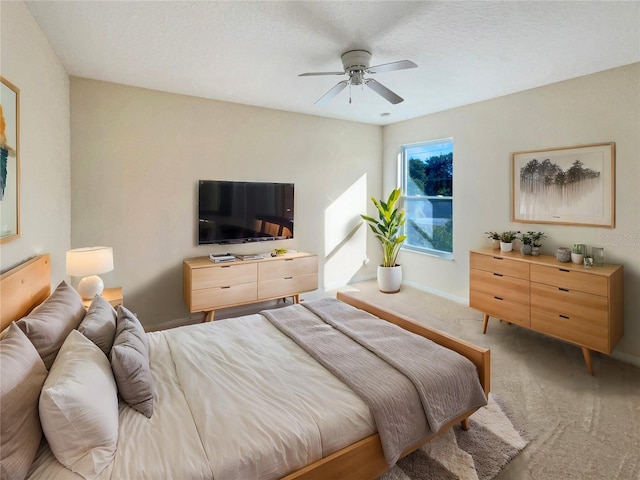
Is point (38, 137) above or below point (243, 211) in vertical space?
above

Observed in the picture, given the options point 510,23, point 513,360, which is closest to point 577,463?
point 513,360

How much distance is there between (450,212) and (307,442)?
12.9 feet

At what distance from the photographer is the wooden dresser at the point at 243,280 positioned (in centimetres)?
349

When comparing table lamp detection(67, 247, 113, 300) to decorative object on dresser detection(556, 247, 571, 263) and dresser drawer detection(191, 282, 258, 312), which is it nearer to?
dresser drawer detection(191, 282, 258, 312)

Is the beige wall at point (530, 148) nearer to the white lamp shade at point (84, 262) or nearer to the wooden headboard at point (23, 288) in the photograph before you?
the white lamp shade at point (84, 262)

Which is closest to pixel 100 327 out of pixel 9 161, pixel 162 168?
pixel 9 161

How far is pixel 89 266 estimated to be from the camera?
2586 mm

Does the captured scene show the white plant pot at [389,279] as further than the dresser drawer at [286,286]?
Yes

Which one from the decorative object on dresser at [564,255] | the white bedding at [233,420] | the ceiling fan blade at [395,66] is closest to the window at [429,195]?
the decorative object on dresser at [564,255]

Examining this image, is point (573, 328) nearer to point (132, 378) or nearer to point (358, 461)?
point (358, 461)

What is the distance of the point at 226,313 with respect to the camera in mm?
4047

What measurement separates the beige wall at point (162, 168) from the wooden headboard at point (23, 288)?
4.34ft

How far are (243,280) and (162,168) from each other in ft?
4.89

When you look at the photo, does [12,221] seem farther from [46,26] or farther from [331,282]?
[331,282]
